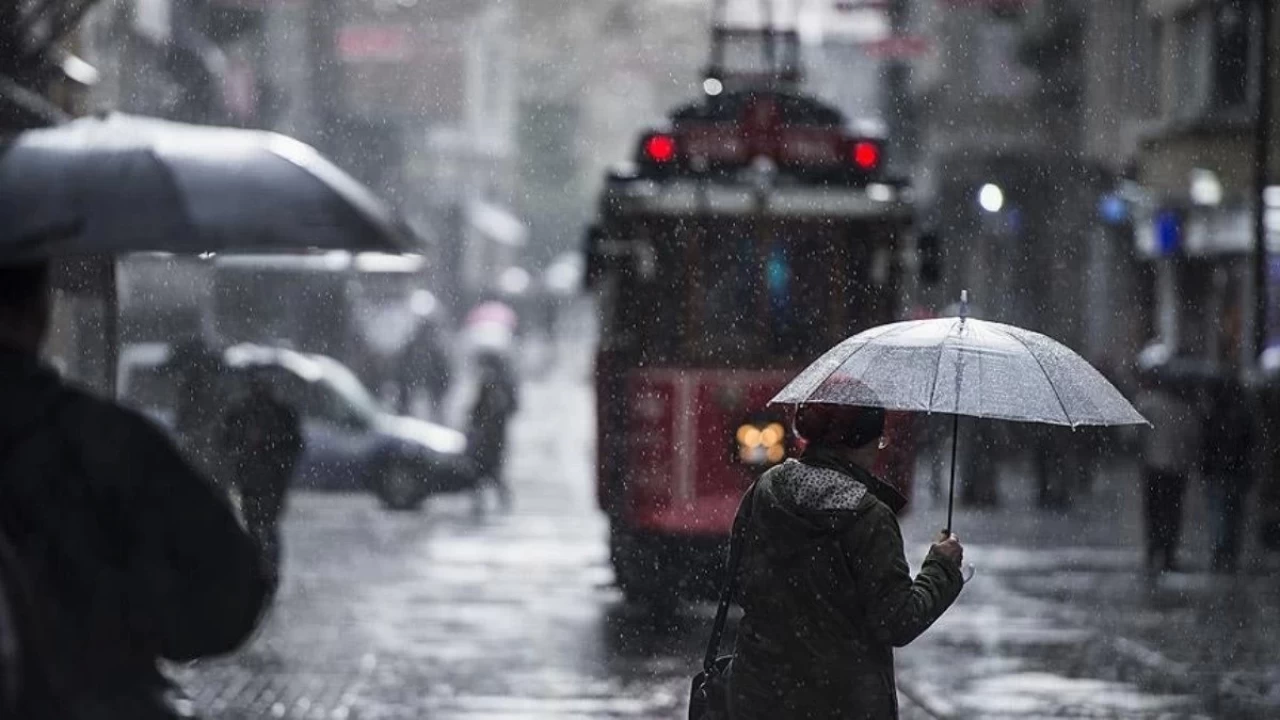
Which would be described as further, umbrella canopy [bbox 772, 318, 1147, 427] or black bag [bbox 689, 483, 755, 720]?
umbrella canopy [bbox 772, 318, 1147, 427]

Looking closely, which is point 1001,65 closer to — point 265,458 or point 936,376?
point 265,458

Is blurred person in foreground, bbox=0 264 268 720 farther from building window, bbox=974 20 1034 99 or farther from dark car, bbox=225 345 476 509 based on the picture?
building window, bbox=974 20 1034 99

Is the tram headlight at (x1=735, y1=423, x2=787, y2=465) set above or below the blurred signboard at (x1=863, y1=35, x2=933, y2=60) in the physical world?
below

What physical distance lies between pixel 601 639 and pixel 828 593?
9.20 m

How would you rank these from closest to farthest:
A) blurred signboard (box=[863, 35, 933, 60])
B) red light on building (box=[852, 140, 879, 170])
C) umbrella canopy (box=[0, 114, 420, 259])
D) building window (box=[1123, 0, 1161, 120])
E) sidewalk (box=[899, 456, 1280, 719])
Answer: umbrella canopy (box=[0, 114, 420, 259]) → sidewalk (box=[899, 456, 1280, 719]) → red light on building (box=[852, 140, 879, 170]) → blurred signboard (box=[863, 35, 933, 60]) → building window (box=[1123, 0, 1161, 120])

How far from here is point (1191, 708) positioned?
500 inches

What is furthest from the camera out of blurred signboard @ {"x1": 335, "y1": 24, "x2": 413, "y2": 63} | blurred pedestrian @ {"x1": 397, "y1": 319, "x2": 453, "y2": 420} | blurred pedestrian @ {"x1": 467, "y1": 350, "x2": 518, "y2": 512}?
blurred signboard @ {"x1": 335, "y1": 24, "x2": 413, "y2": 63}

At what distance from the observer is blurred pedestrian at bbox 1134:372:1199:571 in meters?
18.6

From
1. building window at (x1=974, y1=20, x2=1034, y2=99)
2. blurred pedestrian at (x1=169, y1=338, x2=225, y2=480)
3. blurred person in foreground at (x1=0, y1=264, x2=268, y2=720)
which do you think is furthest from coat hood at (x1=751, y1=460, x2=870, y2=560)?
building window at (x1=974, y1=20, x2=1034, y2=99)

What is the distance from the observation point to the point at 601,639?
50.1 ft

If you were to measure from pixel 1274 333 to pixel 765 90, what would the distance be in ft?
50.6

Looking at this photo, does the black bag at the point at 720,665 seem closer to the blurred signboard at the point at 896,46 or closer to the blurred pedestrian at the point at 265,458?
the blurred pedestrian at the point at 265,458

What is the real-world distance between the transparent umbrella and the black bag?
380 mm

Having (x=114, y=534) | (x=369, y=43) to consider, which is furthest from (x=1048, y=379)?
(x=369, y=43)
